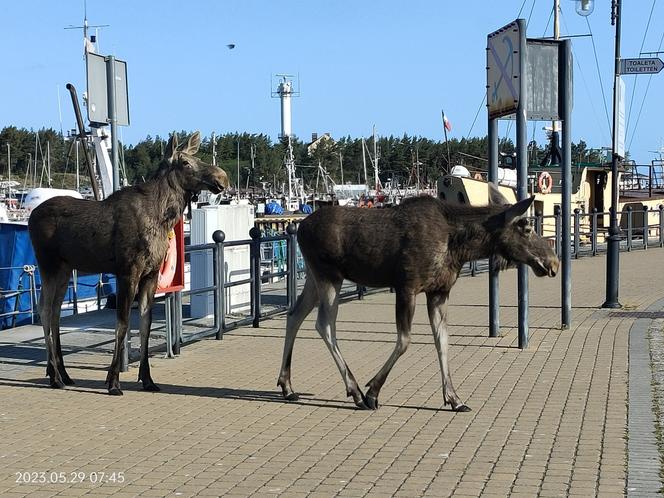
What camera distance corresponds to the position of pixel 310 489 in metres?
6.29

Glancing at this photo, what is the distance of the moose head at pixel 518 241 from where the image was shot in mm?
8828

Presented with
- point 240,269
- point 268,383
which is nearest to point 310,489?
point 268,383

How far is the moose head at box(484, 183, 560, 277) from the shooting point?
883 centimetres

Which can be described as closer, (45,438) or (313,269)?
(45,438)

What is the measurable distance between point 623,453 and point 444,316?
222 cm

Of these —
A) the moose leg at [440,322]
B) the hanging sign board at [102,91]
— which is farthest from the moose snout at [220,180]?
the moose leg at [440,322]

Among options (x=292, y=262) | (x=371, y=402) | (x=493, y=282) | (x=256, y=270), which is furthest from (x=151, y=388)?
(x=292, y=262)

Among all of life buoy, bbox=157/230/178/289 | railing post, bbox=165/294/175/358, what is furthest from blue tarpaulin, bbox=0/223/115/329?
life buoy, bbox=157/230/178/289

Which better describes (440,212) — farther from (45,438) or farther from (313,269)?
(45,438)

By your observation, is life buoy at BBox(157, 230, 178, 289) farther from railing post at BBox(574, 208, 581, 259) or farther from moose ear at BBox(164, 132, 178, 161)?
railing post at BBox(574, 208, 581, 259)

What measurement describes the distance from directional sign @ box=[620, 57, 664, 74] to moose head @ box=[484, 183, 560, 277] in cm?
787

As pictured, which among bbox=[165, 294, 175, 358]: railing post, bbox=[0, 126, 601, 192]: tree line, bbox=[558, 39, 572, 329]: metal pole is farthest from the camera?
bbox=[0, 126, 601, 192]: tree line

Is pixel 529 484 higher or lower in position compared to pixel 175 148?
lower

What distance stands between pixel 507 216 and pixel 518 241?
9.8 inches
